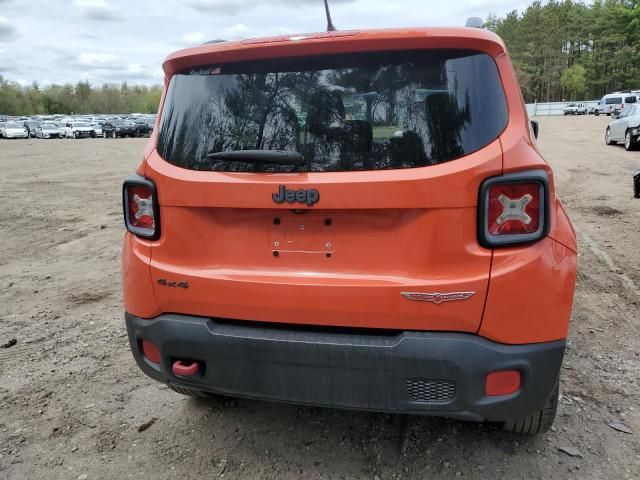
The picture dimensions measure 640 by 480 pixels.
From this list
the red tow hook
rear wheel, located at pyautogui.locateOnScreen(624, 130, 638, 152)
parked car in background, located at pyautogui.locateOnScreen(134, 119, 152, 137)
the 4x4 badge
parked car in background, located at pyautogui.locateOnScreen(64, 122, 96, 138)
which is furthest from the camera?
parked car in background, located at pyautogui.locateOnScreen(64, 122, 96, 138)

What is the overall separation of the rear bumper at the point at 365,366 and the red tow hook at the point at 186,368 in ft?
0.09

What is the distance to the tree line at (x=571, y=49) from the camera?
283ft

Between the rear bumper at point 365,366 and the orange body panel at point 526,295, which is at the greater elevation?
the orange body panel at point 526,295

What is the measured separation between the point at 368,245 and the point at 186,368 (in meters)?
0.98

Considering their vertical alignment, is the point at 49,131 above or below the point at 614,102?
below

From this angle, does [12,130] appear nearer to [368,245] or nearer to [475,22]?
[475,22]

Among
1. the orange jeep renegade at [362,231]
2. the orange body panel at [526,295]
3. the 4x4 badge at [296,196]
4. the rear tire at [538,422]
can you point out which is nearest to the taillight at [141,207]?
the orange jeep renegade at [362,231]

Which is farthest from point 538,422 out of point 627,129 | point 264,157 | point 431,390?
point 627,129

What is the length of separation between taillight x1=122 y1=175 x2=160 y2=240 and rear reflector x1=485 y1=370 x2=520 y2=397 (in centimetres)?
156

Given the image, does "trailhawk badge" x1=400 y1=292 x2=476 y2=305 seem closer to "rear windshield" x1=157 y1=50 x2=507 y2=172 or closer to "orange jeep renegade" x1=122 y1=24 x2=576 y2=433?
"orange jeep renegade" x1=122 y1=24 x2=576 y2=433

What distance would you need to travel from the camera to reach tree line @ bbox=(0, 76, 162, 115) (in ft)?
360

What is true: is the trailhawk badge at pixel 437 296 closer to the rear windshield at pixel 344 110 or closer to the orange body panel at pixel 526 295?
the orange body panel at pixel 526 295

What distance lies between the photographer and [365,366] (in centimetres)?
215

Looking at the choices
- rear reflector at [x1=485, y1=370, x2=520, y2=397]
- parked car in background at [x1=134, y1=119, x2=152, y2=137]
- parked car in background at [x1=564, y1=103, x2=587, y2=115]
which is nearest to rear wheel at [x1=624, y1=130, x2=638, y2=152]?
rear reflector at [x1=485, y1=370, x2=520, y2=397]
